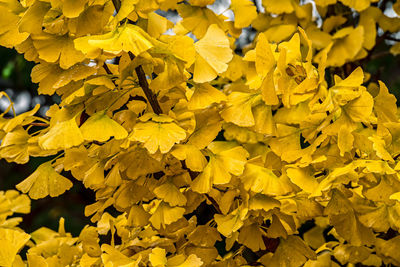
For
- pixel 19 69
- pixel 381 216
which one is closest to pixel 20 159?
pixel 381 216

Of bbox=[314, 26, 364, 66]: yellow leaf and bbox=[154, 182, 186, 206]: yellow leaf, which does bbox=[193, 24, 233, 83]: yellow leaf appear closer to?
bbox=[154, 182, 186, 206]: yellow leaf

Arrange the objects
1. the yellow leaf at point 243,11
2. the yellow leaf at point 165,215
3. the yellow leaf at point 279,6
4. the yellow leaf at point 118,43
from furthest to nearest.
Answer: the yellow leaf at point 279,6, the yellow leaf at point 243,11, the yellow leaf at point 165,215, the yellow leaf at point 118,43

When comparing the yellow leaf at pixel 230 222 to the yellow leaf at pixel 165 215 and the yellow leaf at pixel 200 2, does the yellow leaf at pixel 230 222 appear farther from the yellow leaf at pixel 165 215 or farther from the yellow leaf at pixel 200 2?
the yellow leaf at pixel 200 2

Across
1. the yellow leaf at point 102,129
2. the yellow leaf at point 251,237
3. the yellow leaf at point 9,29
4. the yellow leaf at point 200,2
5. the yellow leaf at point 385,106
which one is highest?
the yellow leaf at point 9,29

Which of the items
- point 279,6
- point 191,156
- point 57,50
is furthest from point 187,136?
point 279,6

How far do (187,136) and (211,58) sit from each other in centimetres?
8

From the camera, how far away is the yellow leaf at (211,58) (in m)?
0.47

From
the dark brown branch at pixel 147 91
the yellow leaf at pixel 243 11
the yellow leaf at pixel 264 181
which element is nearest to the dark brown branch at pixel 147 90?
the dark brown branch at pixel 147 91

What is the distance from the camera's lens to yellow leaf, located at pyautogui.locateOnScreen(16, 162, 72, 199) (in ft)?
1.89

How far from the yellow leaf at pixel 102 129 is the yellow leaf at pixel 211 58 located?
78mm

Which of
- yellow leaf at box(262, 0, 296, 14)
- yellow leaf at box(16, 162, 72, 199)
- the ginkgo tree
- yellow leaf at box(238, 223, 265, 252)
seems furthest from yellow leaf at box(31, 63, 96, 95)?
yellow leaf at box(262, 0, 296, 14)

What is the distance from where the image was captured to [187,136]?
1.71 ft

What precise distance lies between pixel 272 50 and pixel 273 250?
23 centimetres

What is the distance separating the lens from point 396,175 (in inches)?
19.0
